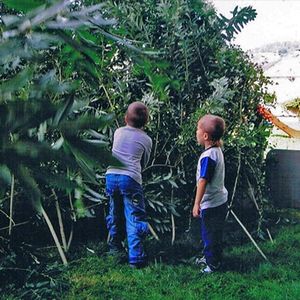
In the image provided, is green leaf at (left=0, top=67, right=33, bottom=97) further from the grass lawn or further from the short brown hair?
the short brown hair

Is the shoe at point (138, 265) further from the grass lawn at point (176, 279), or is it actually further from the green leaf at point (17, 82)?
the green leaf at point (17, 82)

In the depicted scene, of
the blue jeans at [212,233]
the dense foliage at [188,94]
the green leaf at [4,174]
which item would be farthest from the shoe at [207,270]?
the green leaf at [4,174]

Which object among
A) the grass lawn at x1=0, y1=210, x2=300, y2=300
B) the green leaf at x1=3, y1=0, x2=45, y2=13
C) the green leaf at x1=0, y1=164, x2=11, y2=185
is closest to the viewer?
the green leaf at x1=0, y1=164, x2=11, y2=185

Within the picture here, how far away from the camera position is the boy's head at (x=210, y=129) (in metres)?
4.27

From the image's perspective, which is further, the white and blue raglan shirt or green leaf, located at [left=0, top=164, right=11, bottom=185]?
the white and blue raglan shirt

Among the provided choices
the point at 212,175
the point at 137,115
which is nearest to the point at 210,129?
the point at 212,175

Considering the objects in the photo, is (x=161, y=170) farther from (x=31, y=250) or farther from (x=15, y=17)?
Result: (x=15, y=17)

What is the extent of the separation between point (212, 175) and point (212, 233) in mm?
400

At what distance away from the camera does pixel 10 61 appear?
2.49ft

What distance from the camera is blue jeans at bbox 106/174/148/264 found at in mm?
4371

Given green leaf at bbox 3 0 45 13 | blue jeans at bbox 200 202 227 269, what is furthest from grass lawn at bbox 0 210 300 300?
green leaf at bbox 3 0 45 13

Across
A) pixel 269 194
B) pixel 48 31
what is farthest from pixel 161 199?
pixel 48 31

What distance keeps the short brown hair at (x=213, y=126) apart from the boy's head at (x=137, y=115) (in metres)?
0.40

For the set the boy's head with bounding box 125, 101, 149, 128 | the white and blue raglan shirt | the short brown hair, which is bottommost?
the white and blue raglan shirt
